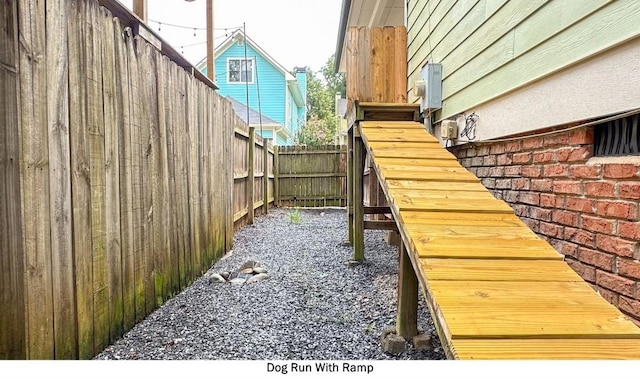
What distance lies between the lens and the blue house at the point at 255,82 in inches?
537

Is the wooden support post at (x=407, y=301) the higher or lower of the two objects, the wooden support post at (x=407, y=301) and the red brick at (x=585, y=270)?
the lower

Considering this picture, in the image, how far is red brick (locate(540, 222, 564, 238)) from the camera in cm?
205

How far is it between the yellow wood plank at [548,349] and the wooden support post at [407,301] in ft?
3.49

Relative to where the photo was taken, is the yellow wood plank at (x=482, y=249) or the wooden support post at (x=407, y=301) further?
the wooden support post at (x=407, y=301)

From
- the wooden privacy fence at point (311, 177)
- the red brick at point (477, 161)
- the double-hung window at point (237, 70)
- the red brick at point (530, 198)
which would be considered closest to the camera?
the red brick at point (530, 198)

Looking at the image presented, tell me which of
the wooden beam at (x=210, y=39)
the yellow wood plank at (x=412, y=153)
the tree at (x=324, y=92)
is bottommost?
the yellow wood plank at (x=412, y=153)

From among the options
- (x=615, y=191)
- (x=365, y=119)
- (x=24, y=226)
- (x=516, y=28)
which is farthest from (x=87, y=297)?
(x=365, y=119)

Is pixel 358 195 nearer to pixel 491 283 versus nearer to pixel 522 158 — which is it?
pixel 522 158

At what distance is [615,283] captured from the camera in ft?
5.38

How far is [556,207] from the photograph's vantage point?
207 cm

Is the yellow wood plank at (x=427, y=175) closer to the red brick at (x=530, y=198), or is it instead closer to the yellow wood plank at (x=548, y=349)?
the red brick at (x=530, y=198)

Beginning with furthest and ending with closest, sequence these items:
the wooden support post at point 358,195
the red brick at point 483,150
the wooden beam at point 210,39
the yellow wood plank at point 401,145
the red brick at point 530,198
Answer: the wooden beam at point 210,39, the wooden support post at point 358,195, the yellow wood plank at point 401,145, the red brick at point 483,150, the red brick at point 530,198

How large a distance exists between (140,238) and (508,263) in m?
2.03

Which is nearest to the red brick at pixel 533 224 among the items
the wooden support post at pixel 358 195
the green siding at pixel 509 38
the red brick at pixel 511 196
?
the red brick at pixel 511 196
